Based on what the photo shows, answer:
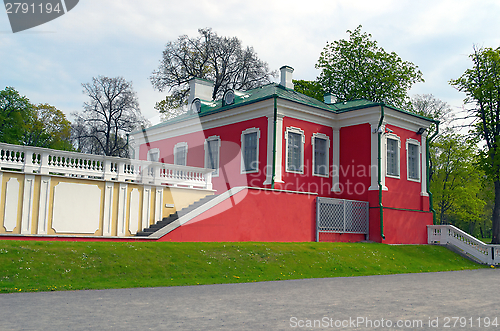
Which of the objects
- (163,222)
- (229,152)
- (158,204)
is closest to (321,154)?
(229,152)

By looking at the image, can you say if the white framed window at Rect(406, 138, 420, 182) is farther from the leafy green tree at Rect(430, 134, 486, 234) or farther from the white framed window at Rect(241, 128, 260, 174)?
the leafy green tree at Rect(430, 134, 486, 234)

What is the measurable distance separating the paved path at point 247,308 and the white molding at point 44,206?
7.16 metres

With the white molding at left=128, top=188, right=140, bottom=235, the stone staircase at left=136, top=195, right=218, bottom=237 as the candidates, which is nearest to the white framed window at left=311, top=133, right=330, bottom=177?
the stone staircase at left=136, top=195, right=218, bottom=237

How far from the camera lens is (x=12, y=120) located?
4306 centimetres

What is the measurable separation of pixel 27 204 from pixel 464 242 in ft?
60.9

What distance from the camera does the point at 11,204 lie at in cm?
1477

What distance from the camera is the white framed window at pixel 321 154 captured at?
23.3 m

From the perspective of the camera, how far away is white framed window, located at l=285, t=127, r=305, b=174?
2219 centimetres

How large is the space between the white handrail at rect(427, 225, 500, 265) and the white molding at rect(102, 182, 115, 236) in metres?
15.5

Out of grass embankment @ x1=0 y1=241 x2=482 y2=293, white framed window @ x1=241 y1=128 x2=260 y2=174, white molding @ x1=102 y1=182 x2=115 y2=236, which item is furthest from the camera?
white framed window @ x1=241 y1=128 x2=260 y2=174

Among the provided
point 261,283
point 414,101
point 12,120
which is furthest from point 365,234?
point 12,120

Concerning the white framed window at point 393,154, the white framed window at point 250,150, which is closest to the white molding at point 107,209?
the white framed window at point 250,150

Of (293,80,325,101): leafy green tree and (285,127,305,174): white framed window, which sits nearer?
(285,127,305,174): white framed window

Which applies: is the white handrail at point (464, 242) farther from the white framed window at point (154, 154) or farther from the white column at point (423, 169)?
the white framed window at point (154, 154)
